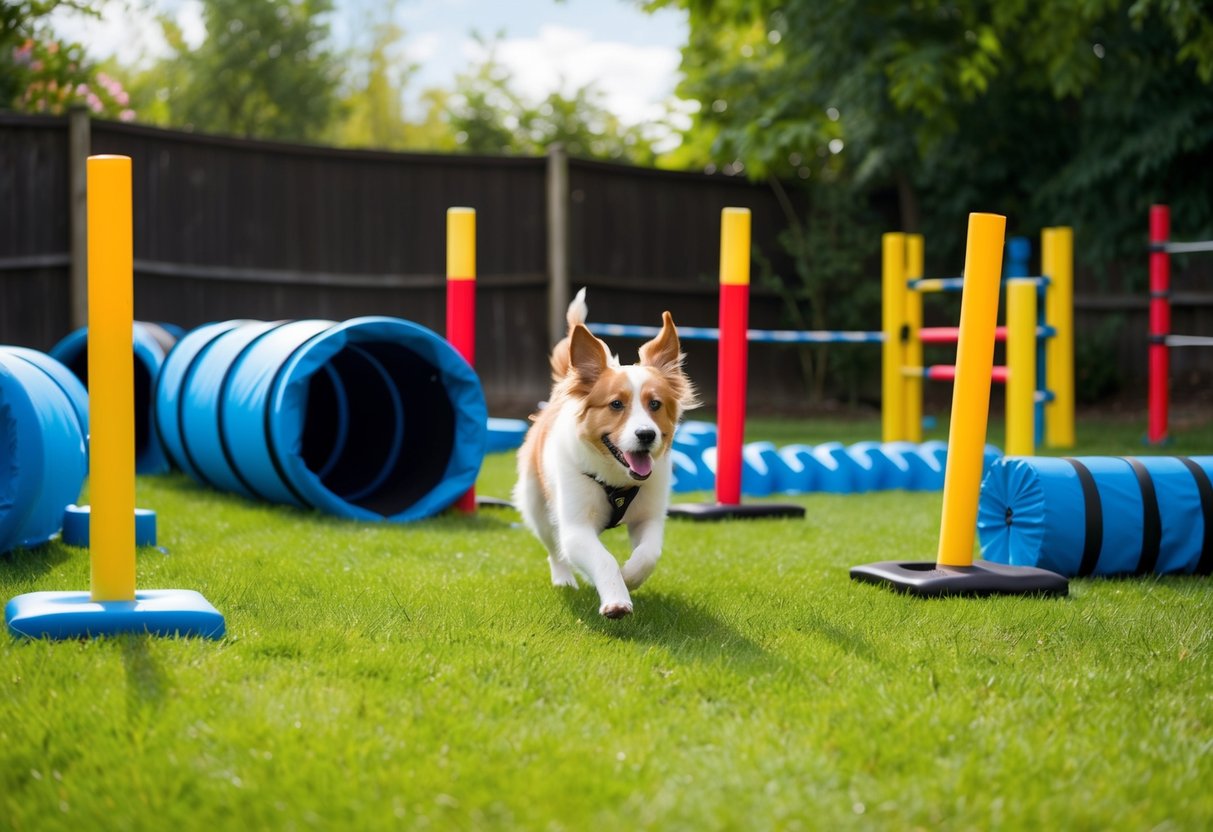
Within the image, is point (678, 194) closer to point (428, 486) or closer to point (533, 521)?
point (428, 486)

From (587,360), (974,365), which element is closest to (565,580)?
(587,360)

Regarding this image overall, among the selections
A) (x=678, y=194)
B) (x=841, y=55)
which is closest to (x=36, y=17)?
(x=678, y=194)

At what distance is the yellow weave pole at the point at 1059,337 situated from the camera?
10.6 metres

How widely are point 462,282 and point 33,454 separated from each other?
8.79 ft

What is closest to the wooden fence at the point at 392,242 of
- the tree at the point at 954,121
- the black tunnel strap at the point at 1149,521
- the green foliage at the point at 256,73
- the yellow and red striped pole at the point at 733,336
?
the tree at the point at 954,121

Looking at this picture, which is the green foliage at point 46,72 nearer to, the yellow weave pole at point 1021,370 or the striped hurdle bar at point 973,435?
the yellow weave pole at point 1021,370

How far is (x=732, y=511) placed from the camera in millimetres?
6766

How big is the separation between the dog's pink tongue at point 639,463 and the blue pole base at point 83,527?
7.37 ft

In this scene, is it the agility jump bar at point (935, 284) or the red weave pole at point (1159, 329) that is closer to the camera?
the agility jump bar at point (935, 284)

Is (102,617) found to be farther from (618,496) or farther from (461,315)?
(461,315)

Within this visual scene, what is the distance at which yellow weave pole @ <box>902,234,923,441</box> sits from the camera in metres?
10.7

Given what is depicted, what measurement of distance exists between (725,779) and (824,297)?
12.6 metres

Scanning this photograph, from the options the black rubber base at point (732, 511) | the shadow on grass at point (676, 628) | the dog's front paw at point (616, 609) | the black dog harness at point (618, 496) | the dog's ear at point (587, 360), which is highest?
the dog's ear at point (587, 360)

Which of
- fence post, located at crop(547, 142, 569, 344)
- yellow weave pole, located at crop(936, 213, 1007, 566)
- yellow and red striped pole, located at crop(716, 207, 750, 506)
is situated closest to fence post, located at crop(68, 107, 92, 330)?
fence post, located at crop(547, 142, 569, 344)
